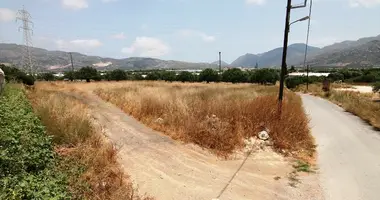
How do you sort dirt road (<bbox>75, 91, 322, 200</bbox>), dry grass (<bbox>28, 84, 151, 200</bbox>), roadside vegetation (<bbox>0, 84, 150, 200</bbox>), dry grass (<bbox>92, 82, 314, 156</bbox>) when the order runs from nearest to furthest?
roadside vegetation (<bbox>0, 84, 150, 200</bbox>)
dry grass (<bbox>28, 84, 151, 200</bbox>)
dirt road (<bbox>75, 91, 322, 200</bbox>)
dry grass (<bbox>92, 82, 314, 156</bbox>)

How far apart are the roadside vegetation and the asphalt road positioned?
17.0 ft

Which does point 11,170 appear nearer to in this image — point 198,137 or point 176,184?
point 176,184

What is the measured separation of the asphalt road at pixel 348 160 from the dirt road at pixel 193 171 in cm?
61

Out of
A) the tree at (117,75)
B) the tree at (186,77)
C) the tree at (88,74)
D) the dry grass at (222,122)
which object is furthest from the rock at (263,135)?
the tree at (186,77)

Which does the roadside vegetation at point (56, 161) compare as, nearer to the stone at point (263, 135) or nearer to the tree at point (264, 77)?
the stone at point (263, 135)

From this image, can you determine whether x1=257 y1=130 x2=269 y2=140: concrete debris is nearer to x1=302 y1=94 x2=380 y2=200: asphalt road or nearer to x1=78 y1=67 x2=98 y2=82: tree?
x1=302 y1=94 x2=380 y2=200: asphalt road

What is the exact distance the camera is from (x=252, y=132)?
1202cm

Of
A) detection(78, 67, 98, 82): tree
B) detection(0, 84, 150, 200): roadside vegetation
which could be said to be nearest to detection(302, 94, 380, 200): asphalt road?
detection(0, 84, 150, 200): roadside vegetation

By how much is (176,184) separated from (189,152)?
233 cm

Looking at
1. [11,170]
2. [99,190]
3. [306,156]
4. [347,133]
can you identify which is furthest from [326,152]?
[11,170]

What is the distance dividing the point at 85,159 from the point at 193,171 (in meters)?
3.04

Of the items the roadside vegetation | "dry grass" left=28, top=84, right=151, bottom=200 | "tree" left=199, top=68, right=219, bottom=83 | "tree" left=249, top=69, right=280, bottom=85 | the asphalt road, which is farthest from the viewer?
"tree" left=199, top=68, right=219, bottom=83

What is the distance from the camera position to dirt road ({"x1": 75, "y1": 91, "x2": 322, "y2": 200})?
24.7 ft

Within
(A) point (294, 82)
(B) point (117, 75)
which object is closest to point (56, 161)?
(B) point (117, 75)
